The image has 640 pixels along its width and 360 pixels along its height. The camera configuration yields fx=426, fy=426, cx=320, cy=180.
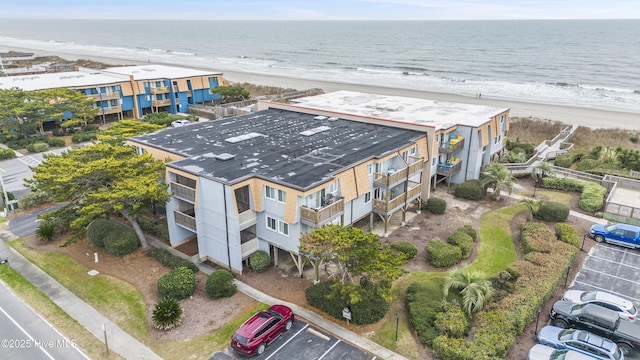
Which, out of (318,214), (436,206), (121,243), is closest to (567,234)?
(436,206)

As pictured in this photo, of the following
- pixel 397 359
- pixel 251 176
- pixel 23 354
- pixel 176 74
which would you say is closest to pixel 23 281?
pixel 23 354

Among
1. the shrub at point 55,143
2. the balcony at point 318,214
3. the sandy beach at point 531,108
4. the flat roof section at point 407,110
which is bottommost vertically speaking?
the shrub at point 55,143

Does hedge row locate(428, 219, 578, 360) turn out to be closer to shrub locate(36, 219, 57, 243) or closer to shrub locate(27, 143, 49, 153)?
shrub locate(36, 219, 57, 243)

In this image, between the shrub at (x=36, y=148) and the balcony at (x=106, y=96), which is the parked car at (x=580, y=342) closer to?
the shrub at (x=36, y=148)

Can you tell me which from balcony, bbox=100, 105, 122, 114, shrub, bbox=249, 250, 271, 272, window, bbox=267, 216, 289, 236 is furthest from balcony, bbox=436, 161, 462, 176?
balcony, bbox=100, 105, 122, 114

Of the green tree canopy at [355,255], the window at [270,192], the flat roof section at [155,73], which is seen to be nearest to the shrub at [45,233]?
the window at [270,192]
